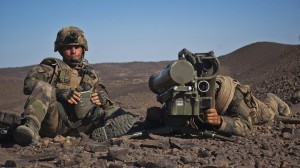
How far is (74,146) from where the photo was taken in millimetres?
5180

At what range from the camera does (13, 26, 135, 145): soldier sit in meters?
5.12

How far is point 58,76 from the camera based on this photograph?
588 cm

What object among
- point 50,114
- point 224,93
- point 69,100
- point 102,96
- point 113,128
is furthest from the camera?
point 102,96

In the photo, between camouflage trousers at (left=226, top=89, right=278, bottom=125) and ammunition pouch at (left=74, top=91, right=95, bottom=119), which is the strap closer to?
ammunition pouch at (left=74, top=91, right=95, bottom=119)

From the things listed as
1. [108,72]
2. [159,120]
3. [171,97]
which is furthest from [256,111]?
[108,72]

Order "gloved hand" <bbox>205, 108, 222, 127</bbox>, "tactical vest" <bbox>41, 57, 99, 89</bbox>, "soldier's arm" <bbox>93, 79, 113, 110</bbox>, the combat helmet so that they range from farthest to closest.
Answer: the combat helmet
"soldier's arm" <bbox>93, 79, 113, 110</bbox>
"tactical vest" <bbox>41, 57, 99, 89</bbox>
"gloved hand" <bbox>205, 108, 222, 127</bbox>

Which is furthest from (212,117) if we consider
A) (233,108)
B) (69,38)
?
(69,38)

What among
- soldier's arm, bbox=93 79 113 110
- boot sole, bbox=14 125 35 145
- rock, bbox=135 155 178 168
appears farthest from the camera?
soldier's arm, bbox=93 79 113 110

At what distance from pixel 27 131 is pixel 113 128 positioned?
3.82 ft

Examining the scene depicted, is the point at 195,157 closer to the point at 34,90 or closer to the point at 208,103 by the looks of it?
the point at 208,103

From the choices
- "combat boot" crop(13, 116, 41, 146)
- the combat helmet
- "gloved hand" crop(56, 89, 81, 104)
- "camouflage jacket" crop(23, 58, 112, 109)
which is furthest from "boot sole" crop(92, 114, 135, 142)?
the combat helmet

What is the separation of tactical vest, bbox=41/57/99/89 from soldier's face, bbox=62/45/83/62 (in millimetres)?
240

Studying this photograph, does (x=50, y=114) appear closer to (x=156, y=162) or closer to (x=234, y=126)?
(x=156, y=162)

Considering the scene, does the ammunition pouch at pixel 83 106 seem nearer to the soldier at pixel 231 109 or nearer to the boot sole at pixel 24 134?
the boot sole at pixel 24 134
